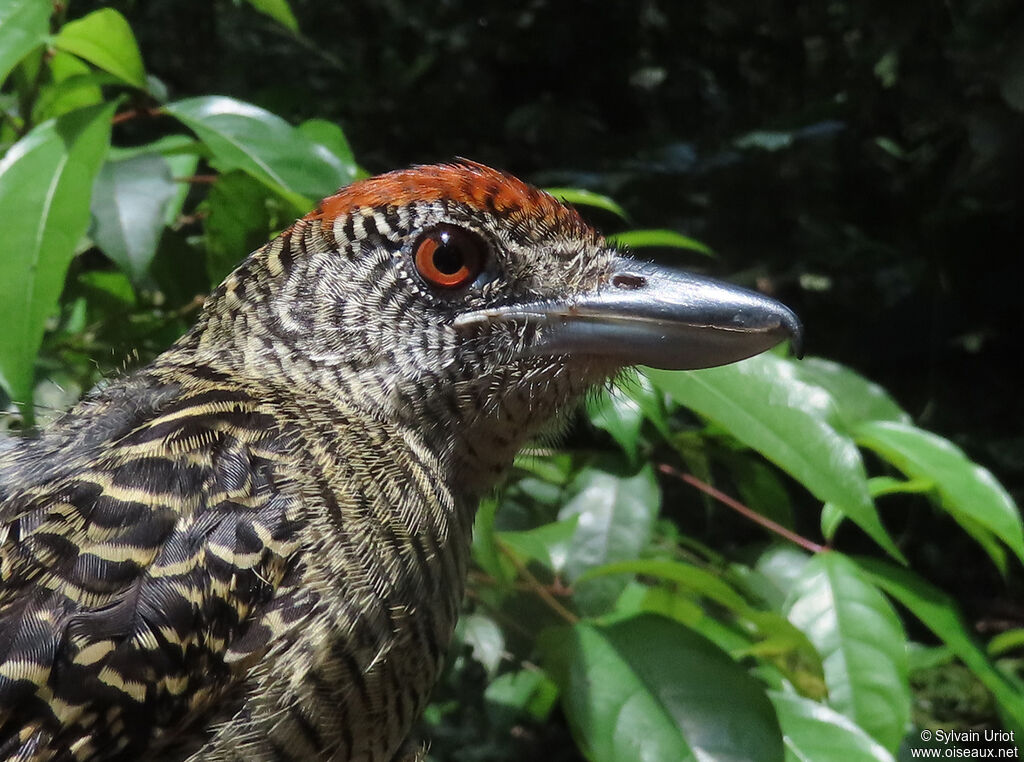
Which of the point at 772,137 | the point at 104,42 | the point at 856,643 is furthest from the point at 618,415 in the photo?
the point at 772,137

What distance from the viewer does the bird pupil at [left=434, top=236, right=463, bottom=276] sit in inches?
44.6

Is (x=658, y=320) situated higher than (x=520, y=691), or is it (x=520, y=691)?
(x=658, y=320)

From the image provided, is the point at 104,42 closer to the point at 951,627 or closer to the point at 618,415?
the point at 618,415

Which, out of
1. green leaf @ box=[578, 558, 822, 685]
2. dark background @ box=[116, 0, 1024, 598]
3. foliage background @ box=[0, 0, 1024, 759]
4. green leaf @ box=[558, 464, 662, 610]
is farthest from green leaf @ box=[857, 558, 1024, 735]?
dark background @ box=[116, 0, 1024, 598]

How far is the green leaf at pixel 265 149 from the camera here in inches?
50.2

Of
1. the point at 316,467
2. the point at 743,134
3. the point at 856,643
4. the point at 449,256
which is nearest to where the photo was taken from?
the point at 316,467

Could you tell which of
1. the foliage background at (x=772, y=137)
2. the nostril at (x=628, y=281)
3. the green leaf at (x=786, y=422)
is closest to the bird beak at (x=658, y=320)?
the nostril at (x=628, y=281)

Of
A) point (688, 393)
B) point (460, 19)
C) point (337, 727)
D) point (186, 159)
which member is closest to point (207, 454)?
point (337, 727)

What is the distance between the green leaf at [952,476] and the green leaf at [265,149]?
0.87 meters

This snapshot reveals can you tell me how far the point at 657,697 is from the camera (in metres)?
1.16

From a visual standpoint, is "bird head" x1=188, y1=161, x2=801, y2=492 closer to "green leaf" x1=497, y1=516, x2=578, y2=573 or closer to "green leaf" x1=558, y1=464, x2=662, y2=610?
"green leaf" x1=497, y1=516, x2=578, y2=573

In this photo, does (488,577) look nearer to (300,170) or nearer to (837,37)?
(300,170)

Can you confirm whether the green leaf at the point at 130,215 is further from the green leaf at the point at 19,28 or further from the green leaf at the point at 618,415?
the green leaf at the point at 618,415

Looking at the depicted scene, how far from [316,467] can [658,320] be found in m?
0.42
